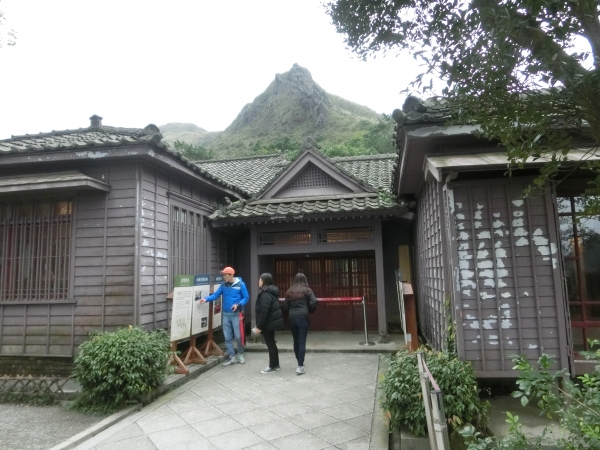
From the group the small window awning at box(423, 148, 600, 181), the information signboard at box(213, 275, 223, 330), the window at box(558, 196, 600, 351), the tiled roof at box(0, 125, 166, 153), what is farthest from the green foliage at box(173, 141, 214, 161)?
the window at box(558, 196, 600, 351)

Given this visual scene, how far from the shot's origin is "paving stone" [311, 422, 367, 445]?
4840 millimetres

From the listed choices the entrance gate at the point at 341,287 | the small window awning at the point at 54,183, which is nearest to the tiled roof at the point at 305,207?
the entrance gate at the point at 341,287

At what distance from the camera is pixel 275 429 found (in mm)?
5188

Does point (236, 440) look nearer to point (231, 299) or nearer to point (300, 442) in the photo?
point (300, 442)

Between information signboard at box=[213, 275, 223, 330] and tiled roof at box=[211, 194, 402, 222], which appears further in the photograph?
tiled roof at box=[211, 194, 402, 222]

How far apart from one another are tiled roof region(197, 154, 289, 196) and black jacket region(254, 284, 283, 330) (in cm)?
580

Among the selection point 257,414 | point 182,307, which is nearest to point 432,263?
point 257,414

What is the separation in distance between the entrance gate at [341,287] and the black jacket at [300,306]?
4.71 meters

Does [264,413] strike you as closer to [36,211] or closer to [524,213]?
[524,213]

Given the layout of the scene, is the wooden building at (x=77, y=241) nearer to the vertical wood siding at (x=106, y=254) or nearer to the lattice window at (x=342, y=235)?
the vertical wood siding at (x=106, y=254)

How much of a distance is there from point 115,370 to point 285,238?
230 inches

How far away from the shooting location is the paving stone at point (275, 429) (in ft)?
16.4

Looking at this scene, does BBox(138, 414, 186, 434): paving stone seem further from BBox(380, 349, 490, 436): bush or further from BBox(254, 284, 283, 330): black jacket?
BBox(380, 349, 490, 436): bush

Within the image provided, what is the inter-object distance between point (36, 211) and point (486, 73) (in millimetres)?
8361
